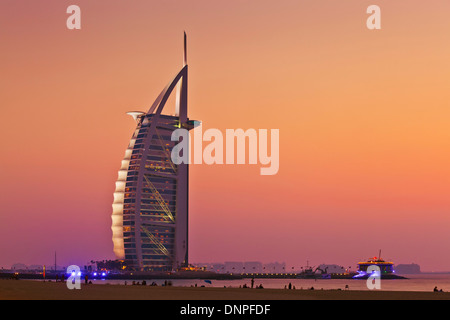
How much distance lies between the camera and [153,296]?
5950 cm
